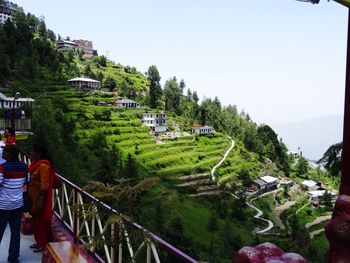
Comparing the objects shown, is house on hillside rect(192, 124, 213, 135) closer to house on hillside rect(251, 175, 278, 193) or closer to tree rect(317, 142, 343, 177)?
house on hillside rect(251, 175, 278, 193)

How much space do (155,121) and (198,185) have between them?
2054 cm

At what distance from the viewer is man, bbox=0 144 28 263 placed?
15.7 ft

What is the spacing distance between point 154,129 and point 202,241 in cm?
3901

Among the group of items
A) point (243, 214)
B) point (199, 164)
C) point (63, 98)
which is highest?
point (63, 98)

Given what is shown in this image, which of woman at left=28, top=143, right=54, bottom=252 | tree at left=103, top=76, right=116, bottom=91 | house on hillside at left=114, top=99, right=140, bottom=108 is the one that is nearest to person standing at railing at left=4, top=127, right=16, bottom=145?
woman at left=28, top=143, right=54, bottom=252

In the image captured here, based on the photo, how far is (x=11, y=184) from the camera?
190 inches

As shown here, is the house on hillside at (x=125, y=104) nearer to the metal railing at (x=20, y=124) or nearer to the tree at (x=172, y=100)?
the tree at (x=172, y=100)

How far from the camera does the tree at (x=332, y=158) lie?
5.30 metres

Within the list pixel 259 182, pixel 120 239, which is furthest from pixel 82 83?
pixel 120 239

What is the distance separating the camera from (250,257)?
1.92 meters

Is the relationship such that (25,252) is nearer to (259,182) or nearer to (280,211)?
(280,211)

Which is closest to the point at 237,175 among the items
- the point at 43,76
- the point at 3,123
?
the point at 43,76

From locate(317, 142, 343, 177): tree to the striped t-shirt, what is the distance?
3818 millimetres

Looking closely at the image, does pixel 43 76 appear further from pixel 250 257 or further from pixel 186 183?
pixel 250 257
